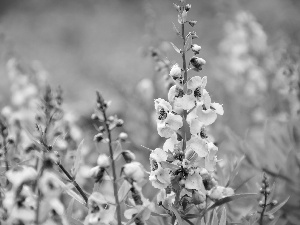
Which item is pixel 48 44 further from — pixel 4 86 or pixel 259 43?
pixel 259 43

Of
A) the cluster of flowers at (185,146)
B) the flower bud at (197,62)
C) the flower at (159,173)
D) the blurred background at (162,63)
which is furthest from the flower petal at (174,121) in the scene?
the blurred background at (162,63)

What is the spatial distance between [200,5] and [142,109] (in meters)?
7.88

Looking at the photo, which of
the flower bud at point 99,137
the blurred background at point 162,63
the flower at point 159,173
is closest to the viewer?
the flower bud at point 99,137

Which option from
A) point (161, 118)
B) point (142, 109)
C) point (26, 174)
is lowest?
point (26, 174)

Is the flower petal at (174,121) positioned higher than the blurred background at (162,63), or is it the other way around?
the blurred background at (162,63)

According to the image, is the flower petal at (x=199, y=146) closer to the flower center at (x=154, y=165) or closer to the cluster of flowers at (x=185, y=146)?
the cluster of flowers at (x=185, y=146)

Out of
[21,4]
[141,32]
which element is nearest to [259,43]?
[141,32]

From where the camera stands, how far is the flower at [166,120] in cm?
196

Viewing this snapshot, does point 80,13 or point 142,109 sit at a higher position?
point 80,13

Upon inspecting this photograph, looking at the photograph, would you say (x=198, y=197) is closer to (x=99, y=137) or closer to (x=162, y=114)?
(x=162, y=114)

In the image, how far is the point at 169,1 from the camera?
12969 millimetres

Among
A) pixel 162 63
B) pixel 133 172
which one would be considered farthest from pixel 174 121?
pixel 162 63

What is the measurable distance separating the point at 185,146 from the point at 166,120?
0.48 ft

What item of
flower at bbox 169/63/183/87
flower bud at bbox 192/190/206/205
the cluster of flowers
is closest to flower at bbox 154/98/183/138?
the cluster of flowers
